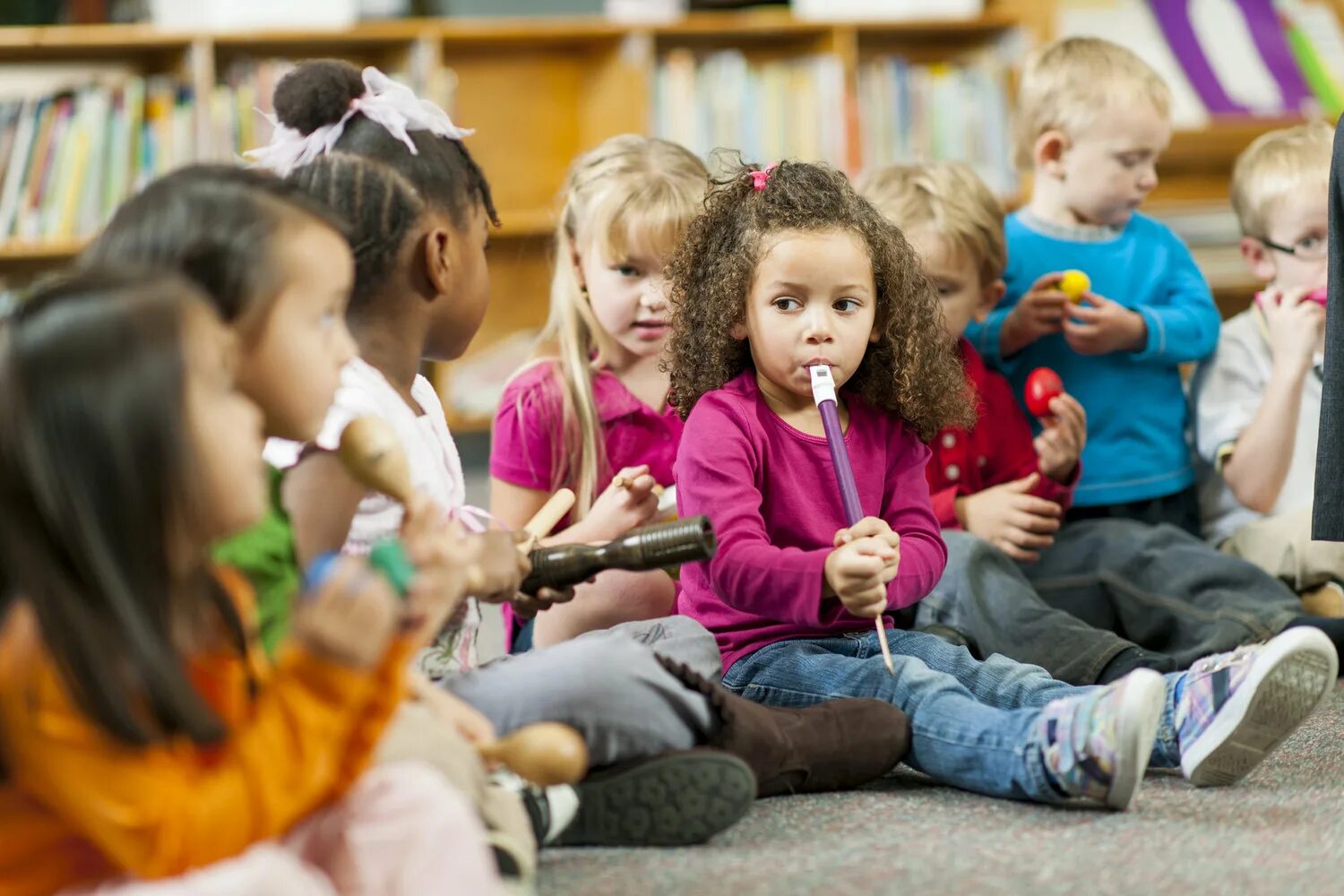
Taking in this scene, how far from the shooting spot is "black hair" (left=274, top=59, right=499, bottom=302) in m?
1.24

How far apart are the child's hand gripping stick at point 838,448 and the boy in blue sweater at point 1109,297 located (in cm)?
59

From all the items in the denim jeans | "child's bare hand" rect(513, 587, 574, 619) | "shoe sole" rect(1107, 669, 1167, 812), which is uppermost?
"child's bare hand" rect(513, 587, 574, 619)

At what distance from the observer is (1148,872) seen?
1.03 metres

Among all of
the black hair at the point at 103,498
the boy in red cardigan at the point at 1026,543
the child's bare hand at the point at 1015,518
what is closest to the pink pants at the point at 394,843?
the black hair at the point at 103,498

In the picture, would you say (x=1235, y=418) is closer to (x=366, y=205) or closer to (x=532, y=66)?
(x=366, y=205)

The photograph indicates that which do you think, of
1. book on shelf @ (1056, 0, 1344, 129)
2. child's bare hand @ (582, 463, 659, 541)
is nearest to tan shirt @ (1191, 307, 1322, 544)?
child's bare hand @ (582, 463, 659, 541)

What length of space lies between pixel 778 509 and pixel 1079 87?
0.85 meters

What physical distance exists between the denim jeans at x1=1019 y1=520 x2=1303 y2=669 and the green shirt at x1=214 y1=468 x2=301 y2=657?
95 centimetres

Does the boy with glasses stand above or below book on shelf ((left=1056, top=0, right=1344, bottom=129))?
below

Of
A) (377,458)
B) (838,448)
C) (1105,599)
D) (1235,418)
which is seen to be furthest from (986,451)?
(377,458)

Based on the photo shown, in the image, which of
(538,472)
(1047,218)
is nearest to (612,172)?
(538,472)

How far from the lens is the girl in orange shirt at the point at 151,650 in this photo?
764 mm

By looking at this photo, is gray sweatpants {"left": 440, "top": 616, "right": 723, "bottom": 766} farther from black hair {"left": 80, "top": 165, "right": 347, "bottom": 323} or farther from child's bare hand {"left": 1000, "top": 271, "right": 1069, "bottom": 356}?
child's bare hand {"left": 1000, "top": 271, "right": 1069, "bottom": 356}

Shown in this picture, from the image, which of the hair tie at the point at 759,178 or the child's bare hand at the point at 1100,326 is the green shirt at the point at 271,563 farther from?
the child's bare hand at the point at 1100,326
